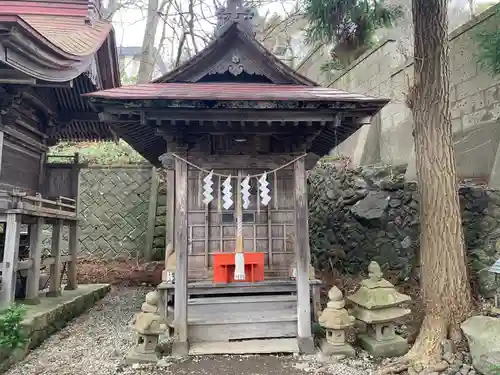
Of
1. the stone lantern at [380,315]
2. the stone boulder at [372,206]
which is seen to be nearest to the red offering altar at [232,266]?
the stone lantern at [380,315]

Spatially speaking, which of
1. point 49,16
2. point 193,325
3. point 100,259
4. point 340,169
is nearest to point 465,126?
point 340,169

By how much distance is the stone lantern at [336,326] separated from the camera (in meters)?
5.09

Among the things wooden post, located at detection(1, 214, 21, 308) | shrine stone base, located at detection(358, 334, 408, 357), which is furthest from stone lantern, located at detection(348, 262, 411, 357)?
wooden post, located at detection(1, 214, 21, 308)

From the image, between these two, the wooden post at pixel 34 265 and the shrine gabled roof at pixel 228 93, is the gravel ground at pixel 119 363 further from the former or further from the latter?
the shrine gabled roof at pixel 228 93

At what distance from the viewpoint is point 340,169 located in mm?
10820

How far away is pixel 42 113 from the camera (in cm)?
765

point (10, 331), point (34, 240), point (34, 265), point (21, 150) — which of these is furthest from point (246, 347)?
point (21, 150)

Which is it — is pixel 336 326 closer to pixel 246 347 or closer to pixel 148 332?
pixel 246 347

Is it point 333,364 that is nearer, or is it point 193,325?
point 333,364

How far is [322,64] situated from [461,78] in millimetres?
7016

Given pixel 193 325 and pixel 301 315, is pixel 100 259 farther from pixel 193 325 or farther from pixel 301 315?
pixel 301 315

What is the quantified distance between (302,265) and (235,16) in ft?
13.5

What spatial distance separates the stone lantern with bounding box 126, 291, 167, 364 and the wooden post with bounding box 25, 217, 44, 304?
2842 mm

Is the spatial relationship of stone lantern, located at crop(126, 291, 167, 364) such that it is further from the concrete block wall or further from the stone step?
the concrete block wall
